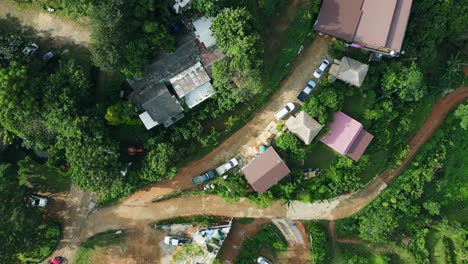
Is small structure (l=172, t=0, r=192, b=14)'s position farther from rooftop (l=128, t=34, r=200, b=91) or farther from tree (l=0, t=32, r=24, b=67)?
tree (l=0, t=32, r=24, b=67)

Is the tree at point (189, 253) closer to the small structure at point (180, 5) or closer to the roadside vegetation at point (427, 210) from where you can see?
the roadside vegetation at point (427, 210)

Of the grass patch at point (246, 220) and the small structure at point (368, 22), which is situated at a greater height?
the small structure at point (368, 22)

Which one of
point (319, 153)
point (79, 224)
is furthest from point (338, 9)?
point (79, 224)

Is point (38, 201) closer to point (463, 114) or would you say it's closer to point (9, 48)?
point (9, 48)

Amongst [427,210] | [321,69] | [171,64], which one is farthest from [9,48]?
[427,210]

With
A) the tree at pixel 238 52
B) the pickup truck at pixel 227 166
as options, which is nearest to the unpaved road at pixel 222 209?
the pickup truck at pixel 227 166

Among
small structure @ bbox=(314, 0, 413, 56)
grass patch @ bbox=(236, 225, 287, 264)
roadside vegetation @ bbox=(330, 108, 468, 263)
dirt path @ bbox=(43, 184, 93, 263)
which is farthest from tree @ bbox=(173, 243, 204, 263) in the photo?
small structure @ bbox=(314, 0, 413, 56)
